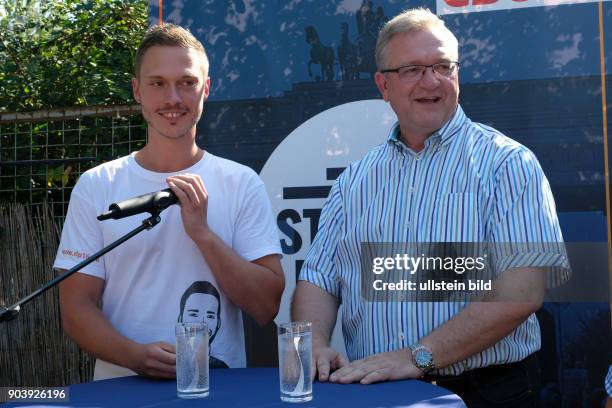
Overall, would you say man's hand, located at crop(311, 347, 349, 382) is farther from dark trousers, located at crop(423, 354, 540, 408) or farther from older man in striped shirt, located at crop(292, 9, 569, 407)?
dark trousers, located at crop(423, 354, 540, 408)

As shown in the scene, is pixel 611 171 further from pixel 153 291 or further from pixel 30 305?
pixel 30 305

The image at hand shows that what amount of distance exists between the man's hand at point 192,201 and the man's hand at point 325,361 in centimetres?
48

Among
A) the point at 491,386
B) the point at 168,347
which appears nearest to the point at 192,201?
the point at 168,347

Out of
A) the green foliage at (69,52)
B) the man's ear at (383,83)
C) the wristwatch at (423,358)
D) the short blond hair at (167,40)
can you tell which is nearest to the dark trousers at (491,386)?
the wristwatch at (423,358)

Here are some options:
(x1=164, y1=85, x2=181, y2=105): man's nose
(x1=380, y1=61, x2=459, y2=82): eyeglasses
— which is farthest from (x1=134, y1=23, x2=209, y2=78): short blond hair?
(x1=380, y1=61, x2=459, y2=82): eyeglasses

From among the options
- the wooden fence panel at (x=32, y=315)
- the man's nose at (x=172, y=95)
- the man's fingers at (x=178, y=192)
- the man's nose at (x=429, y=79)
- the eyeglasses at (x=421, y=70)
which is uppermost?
the eyeglasses at (x=421, y=70)

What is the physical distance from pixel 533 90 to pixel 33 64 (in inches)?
141

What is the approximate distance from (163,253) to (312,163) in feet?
3.02

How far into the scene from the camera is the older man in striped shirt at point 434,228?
2.25 m

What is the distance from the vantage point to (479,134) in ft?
8.32

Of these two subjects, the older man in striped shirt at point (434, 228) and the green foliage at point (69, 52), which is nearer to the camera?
the older man in striped shirt at point (434, 228)

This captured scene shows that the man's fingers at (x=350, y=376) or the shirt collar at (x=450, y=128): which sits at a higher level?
the shirt collar at (x=450, y=128)

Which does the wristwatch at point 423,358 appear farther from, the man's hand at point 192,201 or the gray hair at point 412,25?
the gray hair at point 412,25

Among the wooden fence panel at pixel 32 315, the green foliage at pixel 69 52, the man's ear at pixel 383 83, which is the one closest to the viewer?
the man's ear at pixel 383 83
